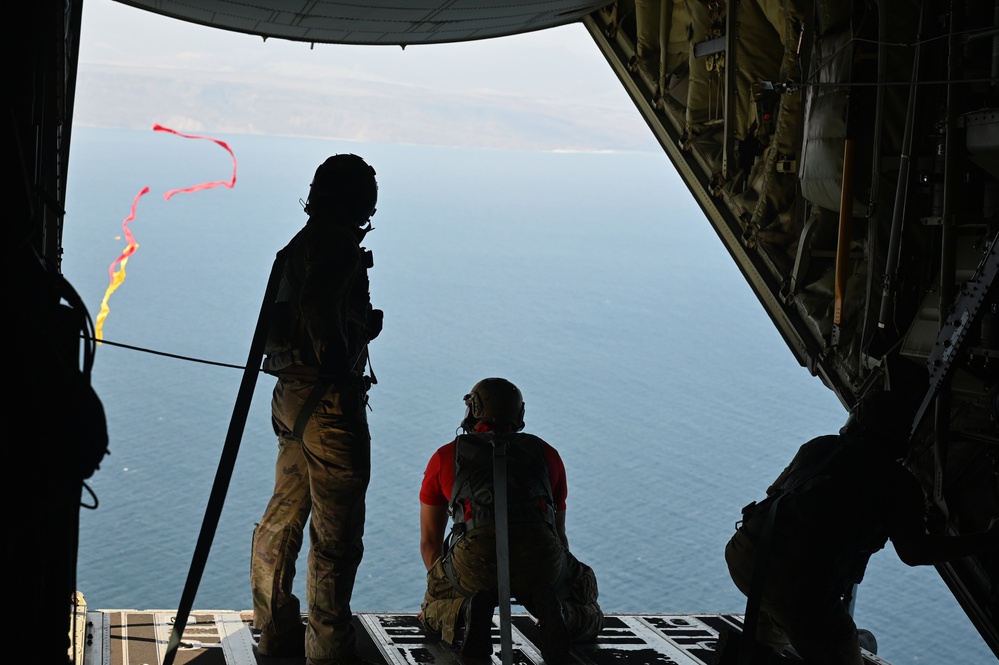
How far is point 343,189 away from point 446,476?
1246 mm

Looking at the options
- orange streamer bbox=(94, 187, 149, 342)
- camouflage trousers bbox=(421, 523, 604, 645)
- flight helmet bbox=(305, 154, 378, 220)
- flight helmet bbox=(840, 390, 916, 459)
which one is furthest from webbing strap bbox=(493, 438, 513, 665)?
orange streamer bbox=(94, 187, 149, 342)

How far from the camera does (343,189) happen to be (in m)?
3.58

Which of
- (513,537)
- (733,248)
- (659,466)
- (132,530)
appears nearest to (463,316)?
(659,466)

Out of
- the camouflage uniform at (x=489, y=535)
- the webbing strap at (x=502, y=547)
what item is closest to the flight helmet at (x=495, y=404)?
the camouflage uniform at (x=489, y=535)

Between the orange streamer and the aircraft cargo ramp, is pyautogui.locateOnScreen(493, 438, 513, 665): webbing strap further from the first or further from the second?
the orange streamer

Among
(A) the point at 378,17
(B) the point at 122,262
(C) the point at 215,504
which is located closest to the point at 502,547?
(C) the point at 215,504

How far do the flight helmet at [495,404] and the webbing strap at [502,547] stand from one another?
6.6 inches

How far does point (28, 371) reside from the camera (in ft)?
6.14

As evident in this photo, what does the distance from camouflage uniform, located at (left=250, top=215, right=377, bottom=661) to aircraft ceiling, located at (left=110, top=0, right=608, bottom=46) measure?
195 cm

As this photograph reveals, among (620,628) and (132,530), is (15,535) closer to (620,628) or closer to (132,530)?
(620,628)

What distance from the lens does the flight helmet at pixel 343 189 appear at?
3566mm

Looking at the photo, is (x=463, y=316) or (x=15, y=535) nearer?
(x=15, y=535)

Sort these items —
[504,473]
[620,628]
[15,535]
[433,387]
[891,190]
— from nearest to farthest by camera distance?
[15,535] → [504,473] → [891,190] → [620,628] → [433,387]

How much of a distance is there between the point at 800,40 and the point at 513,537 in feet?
8.91
